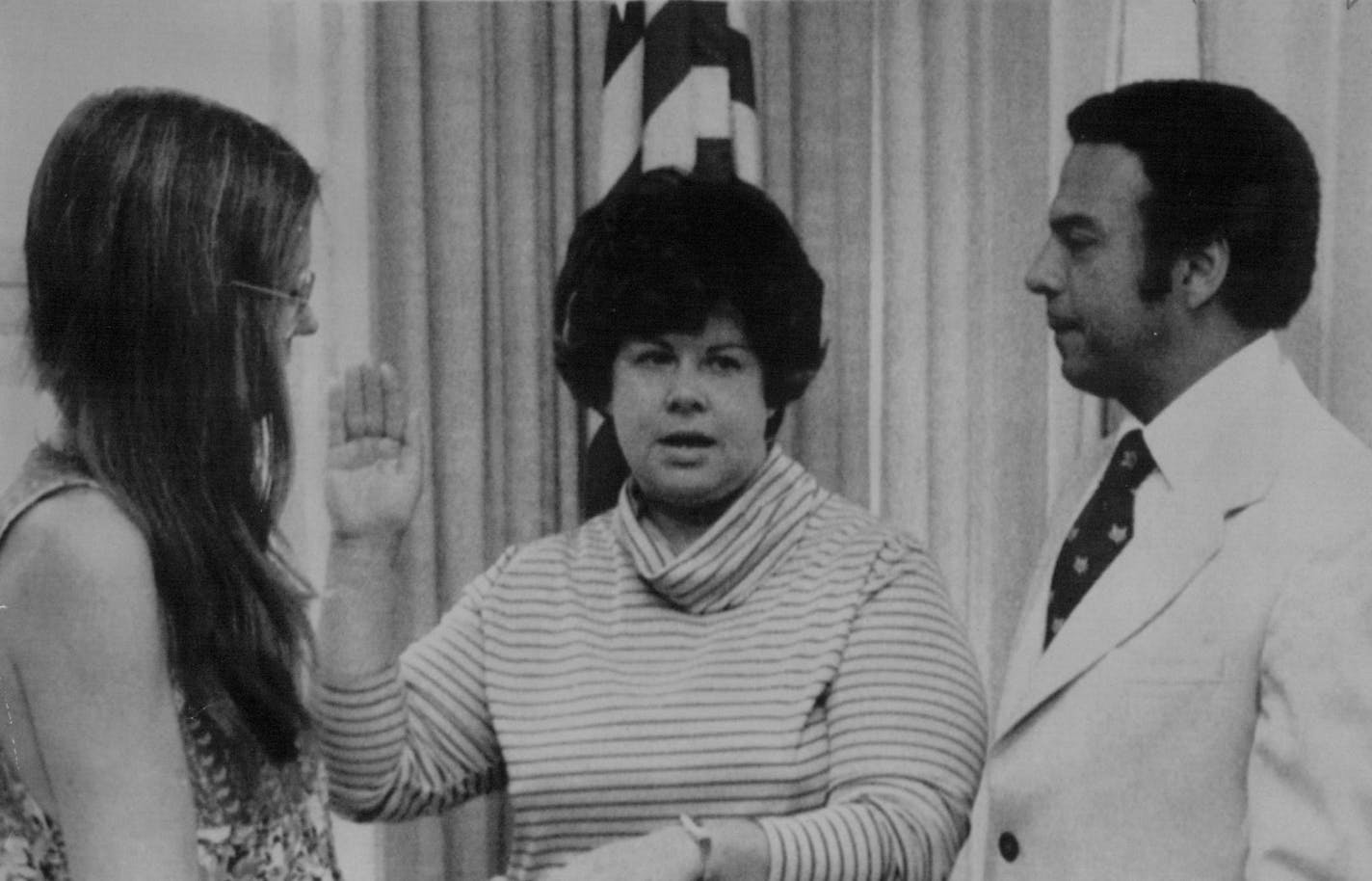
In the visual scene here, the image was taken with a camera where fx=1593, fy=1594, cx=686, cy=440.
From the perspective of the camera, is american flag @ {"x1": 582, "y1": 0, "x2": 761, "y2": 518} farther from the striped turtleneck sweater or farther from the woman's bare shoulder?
the woman's bare shoulder

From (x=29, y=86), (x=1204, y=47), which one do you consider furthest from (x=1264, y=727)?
(x=29, y=86)

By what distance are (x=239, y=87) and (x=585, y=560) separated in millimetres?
563

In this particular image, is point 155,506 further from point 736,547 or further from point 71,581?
point 736,547

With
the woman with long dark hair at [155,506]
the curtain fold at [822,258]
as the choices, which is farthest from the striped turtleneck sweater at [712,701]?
the curtain fold at [822,258]

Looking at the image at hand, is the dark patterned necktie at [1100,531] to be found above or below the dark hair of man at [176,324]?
below

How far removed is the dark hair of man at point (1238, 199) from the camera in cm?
116

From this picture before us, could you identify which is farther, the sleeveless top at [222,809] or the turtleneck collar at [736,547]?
the turtleneck collar at [736,547]

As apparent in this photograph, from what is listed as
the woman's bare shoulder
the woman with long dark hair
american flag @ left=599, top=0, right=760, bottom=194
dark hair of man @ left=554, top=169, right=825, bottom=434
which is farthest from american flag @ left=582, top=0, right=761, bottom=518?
the woman's bare shoulder

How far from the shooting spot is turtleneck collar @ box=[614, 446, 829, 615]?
1.22m

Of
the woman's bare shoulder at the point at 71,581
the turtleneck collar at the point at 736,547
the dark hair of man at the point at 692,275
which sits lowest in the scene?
the turtleneck collar at the point at 736,547

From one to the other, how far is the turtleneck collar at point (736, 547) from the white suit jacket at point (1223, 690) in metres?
0.21

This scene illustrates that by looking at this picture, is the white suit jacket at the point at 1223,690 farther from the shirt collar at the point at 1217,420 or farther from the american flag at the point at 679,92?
the american flag at the point at 679,92

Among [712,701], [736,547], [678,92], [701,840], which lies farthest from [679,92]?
[701,840]

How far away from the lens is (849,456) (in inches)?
65.0
